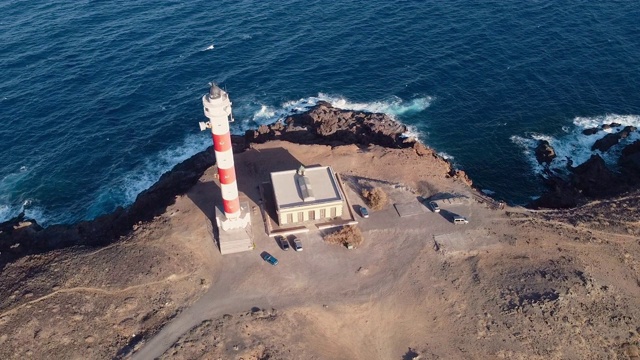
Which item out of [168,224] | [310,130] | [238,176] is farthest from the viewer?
[310,130]

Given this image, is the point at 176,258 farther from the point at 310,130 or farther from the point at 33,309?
the point at 310,130

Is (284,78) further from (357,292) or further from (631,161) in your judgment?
(631,161)

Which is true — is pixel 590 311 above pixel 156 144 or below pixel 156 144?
below

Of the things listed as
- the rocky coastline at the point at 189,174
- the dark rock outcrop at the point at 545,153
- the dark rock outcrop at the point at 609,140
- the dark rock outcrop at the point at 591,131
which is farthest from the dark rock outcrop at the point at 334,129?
the dark rock outcrop at the point at 609,140

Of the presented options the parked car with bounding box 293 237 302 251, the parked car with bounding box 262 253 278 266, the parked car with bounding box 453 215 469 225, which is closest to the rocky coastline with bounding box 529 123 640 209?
the parked car with bounding box 453 215 469 225

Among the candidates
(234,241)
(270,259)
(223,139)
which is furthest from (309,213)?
(223,139)

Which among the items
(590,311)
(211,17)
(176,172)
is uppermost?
(211,17)

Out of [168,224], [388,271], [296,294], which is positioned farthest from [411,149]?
[168,224]

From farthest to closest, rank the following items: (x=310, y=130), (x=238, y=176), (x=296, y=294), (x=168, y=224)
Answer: (x=310, y=130) < (x=238, y=176) < (x=168, y=224) < (x=296, y=294)
